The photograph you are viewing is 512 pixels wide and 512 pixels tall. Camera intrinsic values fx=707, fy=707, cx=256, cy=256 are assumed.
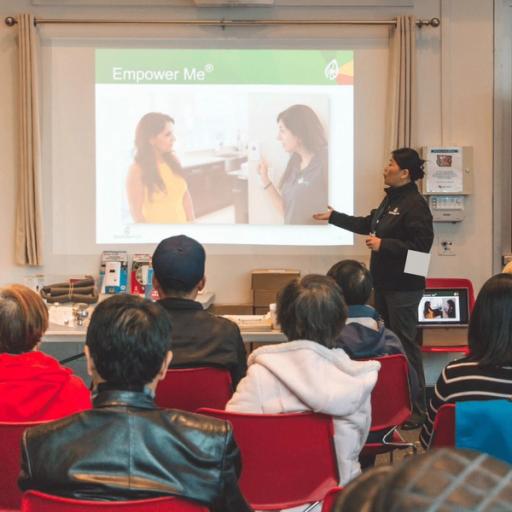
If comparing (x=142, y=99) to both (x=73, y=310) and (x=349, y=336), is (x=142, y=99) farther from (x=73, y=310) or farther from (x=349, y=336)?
(x=349, y=336)

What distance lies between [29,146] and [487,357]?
3780mm

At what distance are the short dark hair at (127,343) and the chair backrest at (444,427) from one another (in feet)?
2.67

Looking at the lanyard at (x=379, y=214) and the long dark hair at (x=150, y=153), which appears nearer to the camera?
the lanyard at (x=379, y=214)

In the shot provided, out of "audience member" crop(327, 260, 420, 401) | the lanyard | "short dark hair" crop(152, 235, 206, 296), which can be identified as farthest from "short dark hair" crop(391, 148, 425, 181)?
"short dark hair" crop(152, 235, 206, 296)

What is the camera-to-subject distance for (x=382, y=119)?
496 centimetres

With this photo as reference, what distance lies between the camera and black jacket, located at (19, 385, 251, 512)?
4.13 feet

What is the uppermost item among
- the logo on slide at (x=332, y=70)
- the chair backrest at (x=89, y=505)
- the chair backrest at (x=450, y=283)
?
the logo on slide at (x=332, y=70)

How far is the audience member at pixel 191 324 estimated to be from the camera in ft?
7.22

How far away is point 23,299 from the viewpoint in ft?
6.58

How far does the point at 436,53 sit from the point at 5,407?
409cm

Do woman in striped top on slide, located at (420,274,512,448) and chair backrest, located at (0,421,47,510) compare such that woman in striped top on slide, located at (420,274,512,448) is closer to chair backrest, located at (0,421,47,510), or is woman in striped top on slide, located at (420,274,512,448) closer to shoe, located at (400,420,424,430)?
chair backrest, located at (0,421,47,510)

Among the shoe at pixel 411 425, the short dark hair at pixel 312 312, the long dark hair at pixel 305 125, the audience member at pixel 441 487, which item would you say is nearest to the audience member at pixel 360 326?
the short dark hair at pixel 312 312

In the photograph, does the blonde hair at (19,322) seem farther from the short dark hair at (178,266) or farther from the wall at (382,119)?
the wall at (382,119)

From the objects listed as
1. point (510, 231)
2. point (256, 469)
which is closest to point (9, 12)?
point (510, 231)
